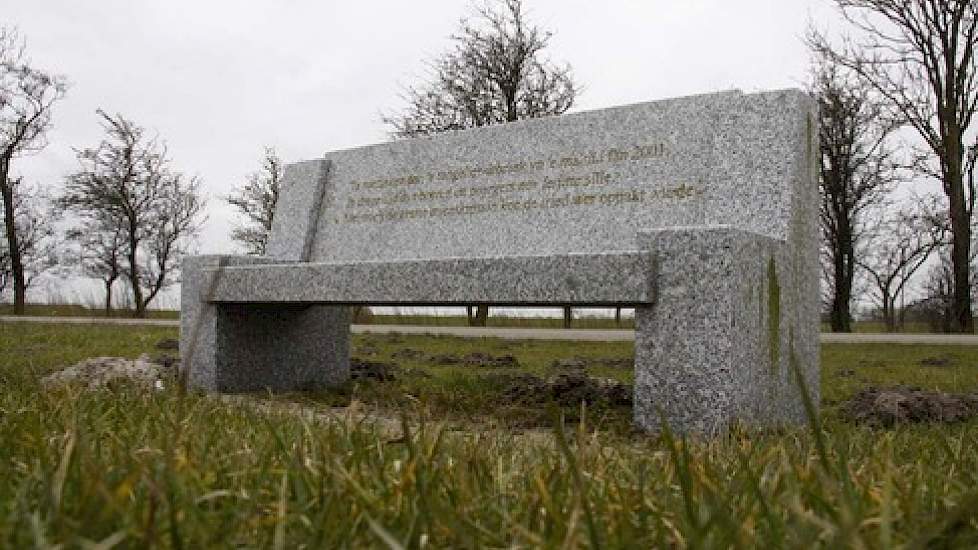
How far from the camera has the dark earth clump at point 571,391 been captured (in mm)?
5227

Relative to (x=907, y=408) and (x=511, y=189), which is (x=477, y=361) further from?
(x=907, y=408)

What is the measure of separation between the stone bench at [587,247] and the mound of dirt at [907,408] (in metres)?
0.37

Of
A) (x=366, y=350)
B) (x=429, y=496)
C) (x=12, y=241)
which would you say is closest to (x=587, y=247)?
(x=429, y=496)

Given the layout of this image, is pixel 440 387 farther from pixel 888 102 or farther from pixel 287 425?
pixel 888 102

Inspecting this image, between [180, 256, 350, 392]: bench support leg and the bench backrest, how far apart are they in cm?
61

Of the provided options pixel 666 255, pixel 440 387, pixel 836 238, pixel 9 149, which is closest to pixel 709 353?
pixel 666 255

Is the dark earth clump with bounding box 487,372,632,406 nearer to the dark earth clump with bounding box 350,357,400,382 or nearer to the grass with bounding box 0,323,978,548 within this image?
the dark earth clump with bounding box 350,357,400,382

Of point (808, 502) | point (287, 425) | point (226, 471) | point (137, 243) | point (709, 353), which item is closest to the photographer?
point (808, 502)

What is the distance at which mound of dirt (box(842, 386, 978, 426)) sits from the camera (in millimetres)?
4617

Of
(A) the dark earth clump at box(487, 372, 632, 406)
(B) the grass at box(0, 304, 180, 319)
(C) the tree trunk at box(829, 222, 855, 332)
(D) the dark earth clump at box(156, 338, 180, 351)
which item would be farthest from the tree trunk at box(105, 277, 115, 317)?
(A) the dark earth clump at box(487, 372, 632, 406)

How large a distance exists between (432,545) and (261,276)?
192 inches

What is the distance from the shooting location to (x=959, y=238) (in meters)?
16.4

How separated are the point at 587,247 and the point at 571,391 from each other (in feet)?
2.86

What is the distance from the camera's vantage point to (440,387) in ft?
19.1
